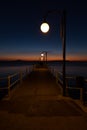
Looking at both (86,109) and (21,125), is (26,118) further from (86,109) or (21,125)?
(86,109)

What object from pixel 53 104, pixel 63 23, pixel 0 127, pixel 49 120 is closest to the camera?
pixel 0 127

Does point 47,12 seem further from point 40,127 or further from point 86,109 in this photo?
point 40,127

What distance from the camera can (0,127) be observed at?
6469 mm

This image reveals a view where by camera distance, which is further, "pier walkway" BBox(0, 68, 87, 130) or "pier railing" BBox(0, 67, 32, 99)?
"pier railing" BBox(0, 67, 32, 99)

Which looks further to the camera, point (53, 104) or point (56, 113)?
point (53, 104)

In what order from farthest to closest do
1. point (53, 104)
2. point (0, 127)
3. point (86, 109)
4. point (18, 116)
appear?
point (53, 104) → point (86, 109) → point (18, 116) → point (0, 127)

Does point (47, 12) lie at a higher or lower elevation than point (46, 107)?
higher

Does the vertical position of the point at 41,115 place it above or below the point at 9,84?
below

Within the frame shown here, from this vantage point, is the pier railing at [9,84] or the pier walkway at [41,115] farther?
the pier railing at [9,84]

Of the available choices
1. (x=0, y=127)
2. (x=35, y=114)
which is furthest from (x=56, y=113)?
(x=0, y=127)

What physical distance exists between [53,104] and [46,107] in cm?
70

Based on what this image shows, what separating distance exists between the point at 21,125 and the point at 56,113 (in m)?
1.81

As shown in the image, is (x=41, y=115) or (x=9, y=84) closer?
(x=41, y=115)

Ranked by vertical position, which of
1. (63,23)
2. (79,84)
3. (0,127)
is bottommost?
(0,127)
